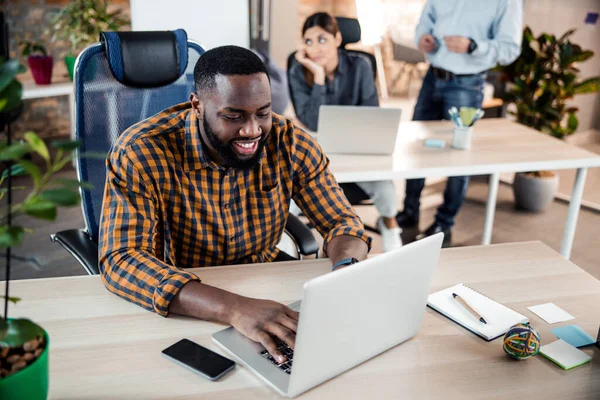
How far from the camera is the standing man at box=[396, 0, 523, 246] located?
2826 millimetres

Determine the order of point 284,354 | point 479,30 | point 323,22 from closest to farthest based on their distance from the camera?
point 284,354, point 323,22, point 479,30

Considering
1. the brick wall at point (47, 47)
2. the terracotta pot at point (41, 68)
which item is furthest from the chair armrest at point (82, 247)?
the brick wall at point (47, 47)

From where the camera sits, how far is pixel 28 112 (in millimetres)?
4391

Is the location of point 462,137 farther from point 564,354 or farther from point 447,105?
point 564,354

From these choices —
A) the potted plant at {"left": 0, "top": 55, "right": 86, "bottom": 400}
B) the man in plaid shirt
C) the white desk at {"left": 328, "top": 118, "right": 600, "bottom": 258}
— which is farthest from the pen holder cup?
the potted plant at {"left": 0, "top": 55, "right": 86, "bottom": 400}

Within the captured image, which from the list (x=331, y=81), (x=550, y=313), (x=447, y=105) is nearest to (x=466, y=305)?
(x=550, y=313)

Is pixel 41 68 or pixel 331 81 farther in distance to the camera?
pixel 41 68

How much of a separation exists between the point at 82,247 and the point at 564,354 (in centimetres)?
108

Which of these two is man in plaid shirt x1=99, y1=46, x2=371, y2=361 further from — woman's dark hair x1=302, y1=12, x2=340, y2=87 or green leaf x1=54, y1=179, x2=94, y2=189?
woman's dark hair x1=302, y1=12, x2=340, y2=87

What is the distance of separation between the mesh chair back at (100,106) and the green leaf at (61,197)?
91cm

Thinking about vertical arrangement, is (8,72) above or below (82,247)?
above

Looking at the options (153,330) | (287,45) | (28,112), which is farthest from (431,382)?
(287,45)

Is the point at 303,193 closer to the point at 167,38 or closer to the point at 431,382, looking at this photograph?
the point at 167,38

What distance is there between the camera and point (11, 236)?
64 centimetres
